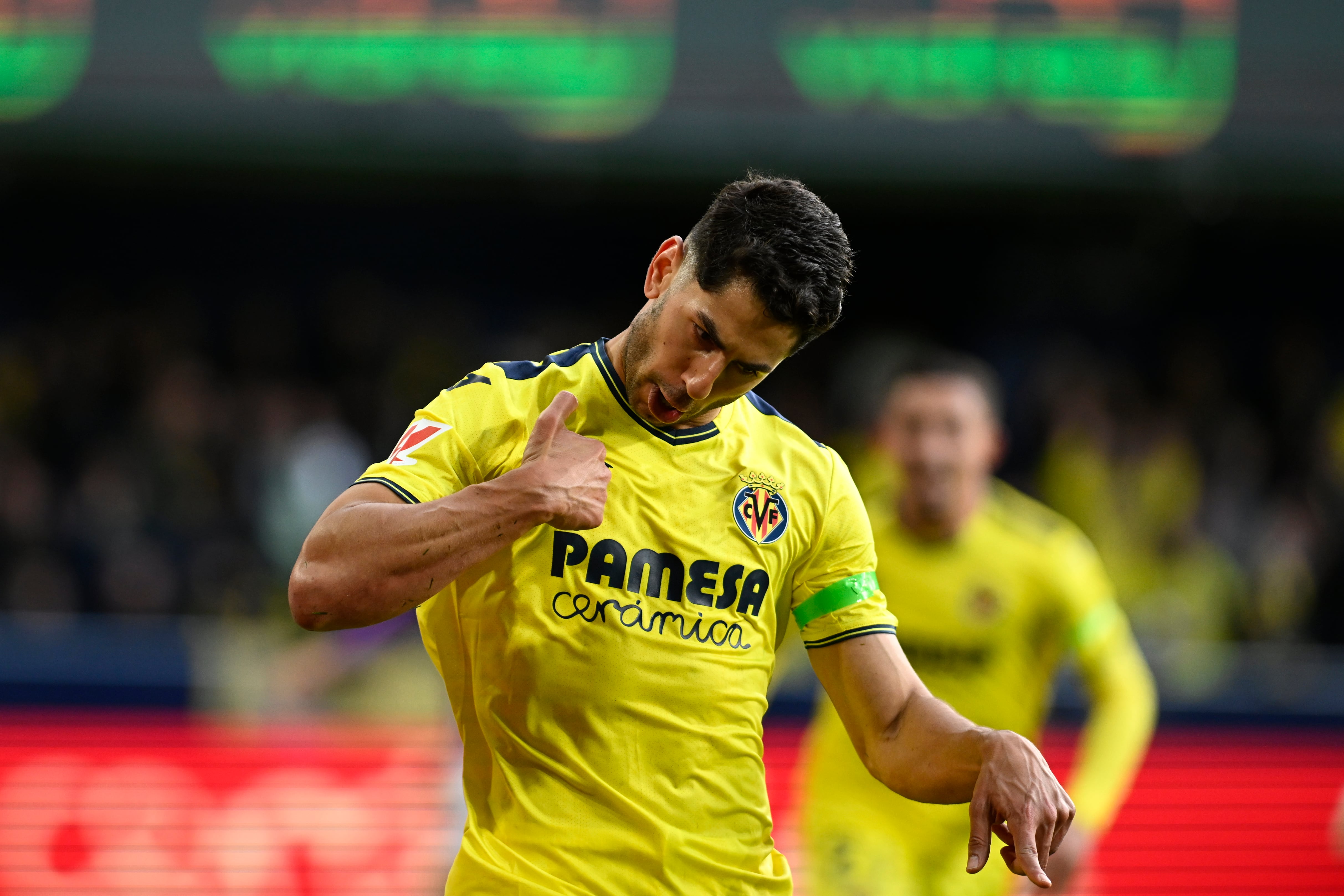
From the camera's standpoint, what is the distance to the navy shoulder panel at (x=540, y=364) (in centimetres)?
311

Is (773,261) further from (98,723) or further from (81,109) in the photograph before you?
(81,109)

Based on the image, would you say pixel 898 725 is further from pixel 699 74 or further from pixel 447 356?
pixel 447 356

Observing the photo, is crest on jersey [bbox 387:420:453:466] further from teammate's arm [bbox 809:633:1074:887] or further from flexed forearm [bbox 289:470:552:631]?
teammate's arm [bbox 809:633:1074:887]

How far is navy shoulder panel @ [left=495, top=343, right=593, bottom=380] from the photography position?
3.11m

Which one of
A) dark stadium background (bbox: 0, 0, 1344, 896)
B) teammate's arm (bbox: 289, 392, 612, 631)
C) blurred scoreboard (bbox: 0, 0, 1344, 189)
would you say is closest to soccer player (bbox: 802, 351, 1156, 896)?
teammate's arm (bbox: 289, 392, 612, 631)

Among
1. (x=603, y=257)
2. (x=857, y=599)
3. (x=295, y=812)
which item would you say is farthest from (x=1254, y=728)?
(x=603, y=257)

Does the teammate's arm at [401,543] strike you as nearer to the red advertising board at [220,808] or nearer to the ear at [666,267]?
the ear at [666,267]

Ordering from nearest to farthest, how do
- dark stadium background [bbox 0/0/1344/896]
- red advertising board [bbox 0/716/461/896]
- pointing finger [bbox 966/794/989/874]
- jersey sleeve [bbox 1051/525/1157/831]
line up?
pointing finger [bbox 966/794/989/874] → jersey sleeve [bbox 1051/525/1157/831] → red advertising board [bbox 0/716/461/896] → dark stadium background [bbox 0/0/1344/896]

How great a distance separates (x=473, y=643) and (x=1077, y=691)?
6.14 m

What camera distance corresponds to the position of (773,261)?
9.39 ft

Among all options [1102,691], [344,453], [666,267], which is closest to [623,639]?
[666,267]

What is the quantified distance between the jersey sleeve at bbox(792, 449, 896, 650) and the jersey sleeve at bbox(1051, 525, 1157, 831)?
207cm

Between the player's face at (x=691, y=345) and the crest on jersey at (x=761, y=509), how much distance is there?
0.19 metres

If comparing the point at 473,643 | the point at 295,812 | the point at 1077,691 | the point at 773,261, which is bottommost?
the point at 295,812
